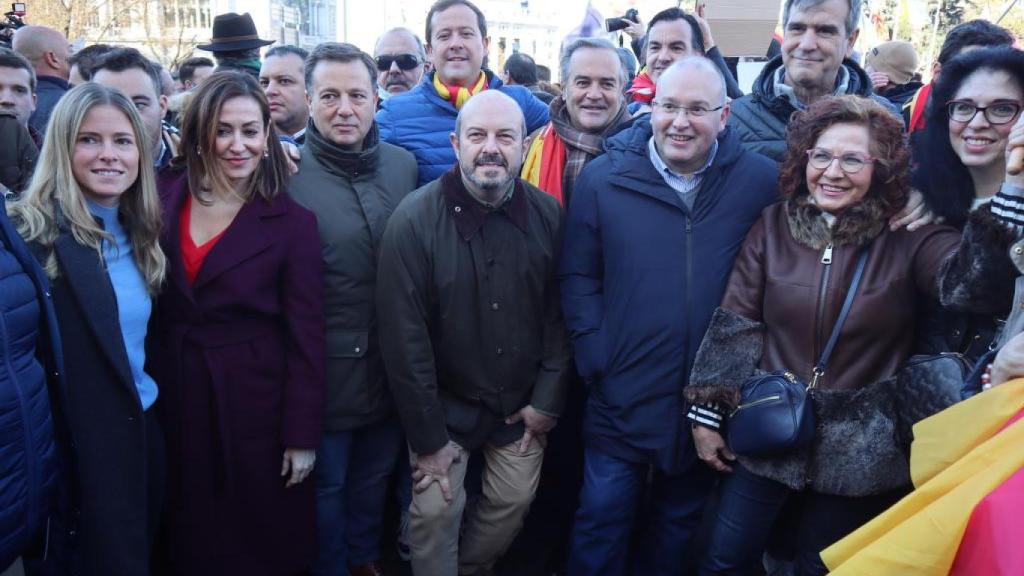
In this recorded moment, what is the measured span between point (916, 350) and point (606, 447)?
4.22 feet

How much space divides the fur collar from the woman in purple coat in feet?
6.31

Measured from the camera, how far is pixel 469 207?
10.3 ft

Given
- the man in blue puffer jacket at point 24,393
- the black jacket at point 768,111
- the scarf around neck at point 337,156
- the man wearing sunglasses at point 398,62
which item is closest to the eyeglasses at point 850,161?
the black jacket at point 768,111

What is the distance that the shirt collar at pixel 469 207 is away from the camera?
3.13 metres

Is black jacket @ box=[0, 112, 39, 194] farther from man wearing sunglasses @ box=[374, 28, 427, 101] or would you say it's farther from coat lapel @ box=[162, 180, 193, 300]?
man wearing sunglasses @ box=[374, 28, 427, 101]

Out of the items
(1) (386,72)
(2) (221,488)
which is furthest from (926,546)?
(1) (386,72)

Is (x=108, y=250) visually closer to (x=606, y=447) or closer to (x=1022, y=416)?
(x=606, y=447)

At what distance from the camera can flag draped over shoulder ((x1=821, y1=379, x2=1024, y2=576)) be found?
5.94 feet

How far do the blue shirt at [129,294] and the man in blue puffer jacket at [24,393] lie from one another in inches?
11.3

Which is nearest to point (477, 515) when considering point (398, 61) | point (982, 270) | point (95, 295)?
point (95, 295)

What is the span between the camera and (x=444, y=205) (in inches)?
125

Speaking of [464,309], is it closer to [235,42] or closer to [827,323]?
[827,323]

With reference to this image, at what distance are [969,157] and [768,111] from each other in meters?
1.15

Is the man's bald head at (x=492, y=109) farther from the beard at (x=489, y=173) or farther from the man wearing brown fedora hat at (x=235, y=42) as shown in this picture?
the man wearing brown fedora hat at (x=235, y=42)
